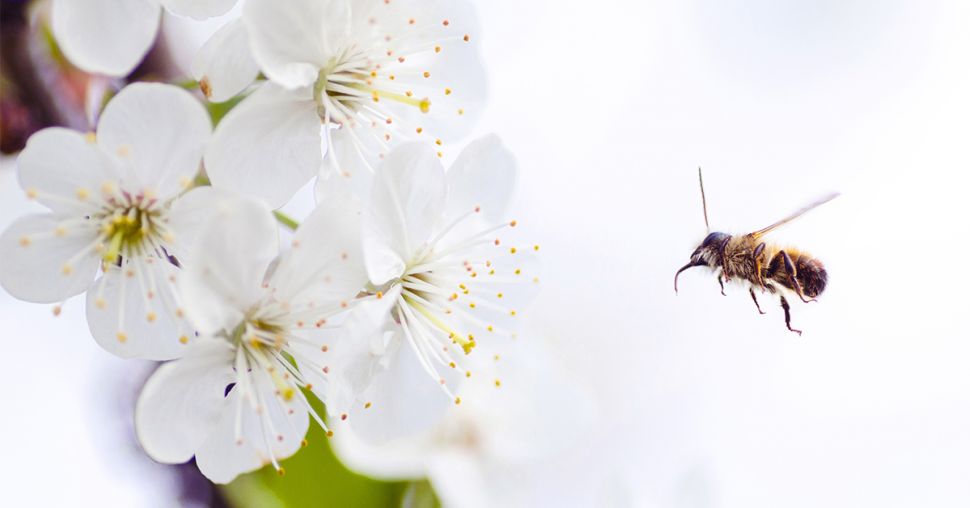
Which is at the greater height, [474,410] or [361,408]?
[361,408]

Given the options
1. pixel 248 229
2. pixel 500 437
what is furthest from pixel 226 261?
pixel 500 437

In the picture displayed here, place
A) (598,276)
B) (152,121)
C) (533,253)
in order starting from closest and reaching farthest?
(152,121) < (533,253) < (598,276)

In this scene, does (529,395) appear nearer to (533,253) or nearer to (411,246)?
(533,253)

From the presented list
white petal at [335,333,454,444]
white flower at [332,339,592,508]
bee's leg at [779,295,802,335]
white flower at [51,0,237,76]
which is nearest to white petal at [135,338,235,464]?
white petal at [335,333,454,444]

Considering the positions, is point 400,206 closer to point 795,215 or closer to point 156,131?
point 156,131

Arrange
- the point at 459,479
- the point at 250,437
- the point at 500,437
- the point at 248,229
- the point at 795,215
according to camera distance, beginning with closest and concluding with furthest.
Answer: the point at 248,229
the point at 250,437
the point at 795,215
the point at 459,479
the point at 500,437

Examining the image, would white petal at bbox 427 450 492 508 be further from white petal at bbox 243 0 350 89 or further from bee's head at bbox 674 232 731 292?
white petal at bbox 243 0 350 89

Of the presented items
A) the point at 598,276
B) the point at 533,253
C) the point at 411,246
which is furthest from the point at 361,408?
the point at 598,276
